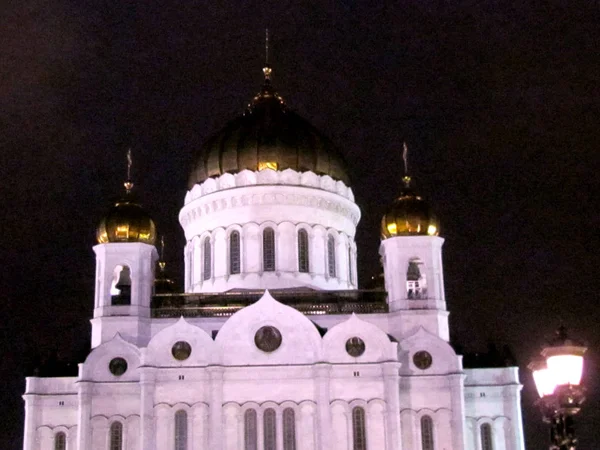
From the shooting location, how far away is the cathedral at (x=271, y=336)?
3450cm

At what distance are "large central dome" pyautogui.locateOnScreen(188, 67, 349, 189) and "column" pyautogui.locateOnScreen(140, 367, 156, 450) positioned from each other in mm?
10881

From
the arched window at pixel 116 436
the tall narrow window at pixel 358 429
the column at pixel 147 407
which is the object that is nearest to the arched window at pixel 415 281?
the tall narrow window at pixel 358 429

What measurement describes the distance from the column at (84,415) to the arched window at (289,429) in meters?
6.95

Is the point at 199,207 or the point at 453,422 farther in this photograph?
the point at 199,207

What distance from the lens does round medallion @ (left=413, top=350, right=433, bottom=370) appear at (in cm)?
3566

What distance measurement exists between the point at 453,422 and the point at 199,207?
1474 cm

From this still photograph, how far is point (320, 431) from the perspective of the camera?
3378 centimetres

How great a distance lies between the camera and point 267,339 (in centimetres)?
3538

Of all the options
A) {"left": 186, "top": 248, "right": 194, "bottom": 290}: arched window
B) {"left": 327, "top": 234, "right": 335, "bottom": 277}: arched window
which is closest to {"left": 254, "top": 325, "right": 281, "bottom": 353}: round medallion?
{"left": 327, "top": 234, "right": 335, "bottom": 277}: arched window

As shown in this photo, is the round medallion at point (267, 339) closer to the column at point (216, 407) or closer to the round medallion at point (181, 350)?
the column at point (216, 407)

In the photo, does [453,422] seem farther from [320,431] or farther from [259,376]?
[259,376]

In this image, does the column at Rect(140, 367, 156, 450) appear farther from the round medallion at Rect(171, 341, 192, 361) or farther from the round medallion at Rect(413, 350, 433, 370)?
the round medallion at Rect(413, 350, 433, 370)

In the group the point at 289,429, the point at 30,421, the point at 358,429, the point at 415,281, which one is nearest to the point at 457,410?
the point at 358,429

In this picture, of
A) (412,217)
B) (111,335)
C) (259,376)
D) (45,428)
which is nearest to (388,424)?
(259,376)
